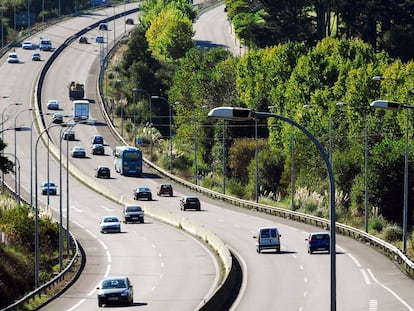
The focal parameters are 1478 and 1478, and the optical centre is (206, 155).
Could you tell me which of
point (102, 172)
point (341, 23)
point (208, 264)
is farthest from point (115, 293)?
point (341, 23)

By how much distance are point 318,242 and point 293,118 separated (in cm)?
5456

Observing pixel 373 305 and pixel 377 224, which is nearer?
pixel 373 305

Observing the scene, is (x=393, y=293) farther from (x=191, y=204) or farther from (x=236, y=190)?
(x=236, y=190)

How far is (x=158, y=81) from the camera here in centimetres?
18312

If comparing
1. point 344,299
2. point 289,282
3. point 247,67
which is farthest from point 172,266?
point 247,67

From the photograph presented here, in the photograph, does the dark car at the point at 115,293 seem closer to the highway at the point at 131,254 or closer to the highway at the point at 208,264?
the highway at the point at 131,254

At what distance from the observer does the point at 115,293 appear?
61531 millimetres

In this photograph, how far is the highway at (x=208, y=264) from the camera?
6162 centimetres

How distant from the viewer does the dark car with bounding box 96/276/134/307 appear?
61.5m

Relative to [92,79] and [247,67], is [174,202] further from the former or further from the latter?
[92,79]

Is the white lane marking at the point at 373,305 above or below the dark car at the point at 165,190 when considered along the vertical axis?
above

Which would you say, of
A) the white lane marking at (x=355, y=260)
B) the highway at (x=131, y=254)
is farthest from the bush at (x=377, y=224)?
the white lane marking at (x=355, y=260)

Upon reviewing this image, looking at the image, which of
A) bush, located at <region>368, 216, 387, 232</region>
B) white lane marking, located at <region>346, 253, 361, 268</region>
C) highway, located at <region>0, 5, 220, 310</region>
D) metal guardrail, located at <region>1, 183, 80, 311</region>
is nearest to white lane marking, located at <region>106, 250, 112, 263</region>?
highway, located at <region>0, 5, 220, 310</region>

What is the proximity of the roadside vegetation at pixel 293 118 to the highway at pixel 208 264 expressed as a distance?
6.26 metres
